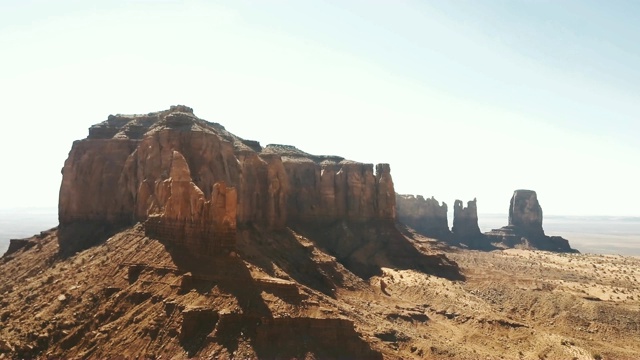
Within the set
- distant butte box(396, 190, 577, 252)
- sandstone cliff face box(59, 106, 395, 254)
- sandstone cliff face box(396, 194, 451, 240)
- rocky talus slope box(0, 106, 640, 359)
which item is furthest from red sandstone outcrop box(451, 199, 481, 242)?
sandstone cliff face box(59, 106, 395, 254)

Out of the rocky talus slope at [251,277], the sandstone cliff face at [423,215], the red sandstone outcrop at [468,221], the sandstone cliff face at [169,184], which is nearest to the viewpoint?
the rocky talus slope at [251,277]

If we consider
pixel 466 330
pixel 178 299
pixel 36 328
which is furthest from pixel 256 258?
pixel 466 330

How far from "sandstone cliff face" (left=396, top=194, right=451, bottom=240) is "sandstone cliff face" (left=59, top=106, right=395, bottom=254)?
77087 millimetres

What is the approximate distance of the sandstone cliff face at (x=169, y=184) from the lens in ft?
181

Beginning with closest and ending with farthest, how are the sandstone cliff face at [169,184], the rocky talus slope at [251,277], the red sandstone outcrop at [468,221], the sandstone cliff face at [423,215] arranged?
the rocky talus slope at [251,277], the sandstone cliff face at [169,184], the sandstone cliff face at [423,215], the red sandstone outcrop at [468,221]

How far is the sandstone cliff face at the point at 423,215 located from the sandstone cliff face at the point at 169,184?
77.1m

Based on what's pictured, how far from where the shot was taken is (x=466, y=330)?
76.0 meters

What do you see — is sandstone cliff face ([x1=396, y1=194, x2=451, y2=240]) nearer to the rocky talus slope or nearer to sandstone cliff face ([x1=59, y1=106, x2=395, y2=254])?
the rocky talus slope

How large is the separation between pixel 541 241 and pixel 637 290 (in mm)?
94748

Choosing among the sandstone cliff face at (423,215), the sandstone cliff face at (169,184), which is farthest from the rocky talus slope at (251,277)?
the sandstone cliff face at (423,215)

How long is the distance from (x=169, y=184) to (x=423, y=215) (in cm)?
13807

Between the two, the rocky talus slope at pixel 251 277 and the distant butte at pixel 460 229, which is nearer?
the rocky talus slope at pixel 251 277

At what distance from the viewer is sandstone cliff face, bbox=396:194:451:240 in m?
186

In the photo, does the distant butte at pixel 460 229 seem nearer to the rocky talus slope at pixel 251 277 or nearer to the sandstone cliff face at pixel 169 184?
the rocky talus slope at pixel 251 277
